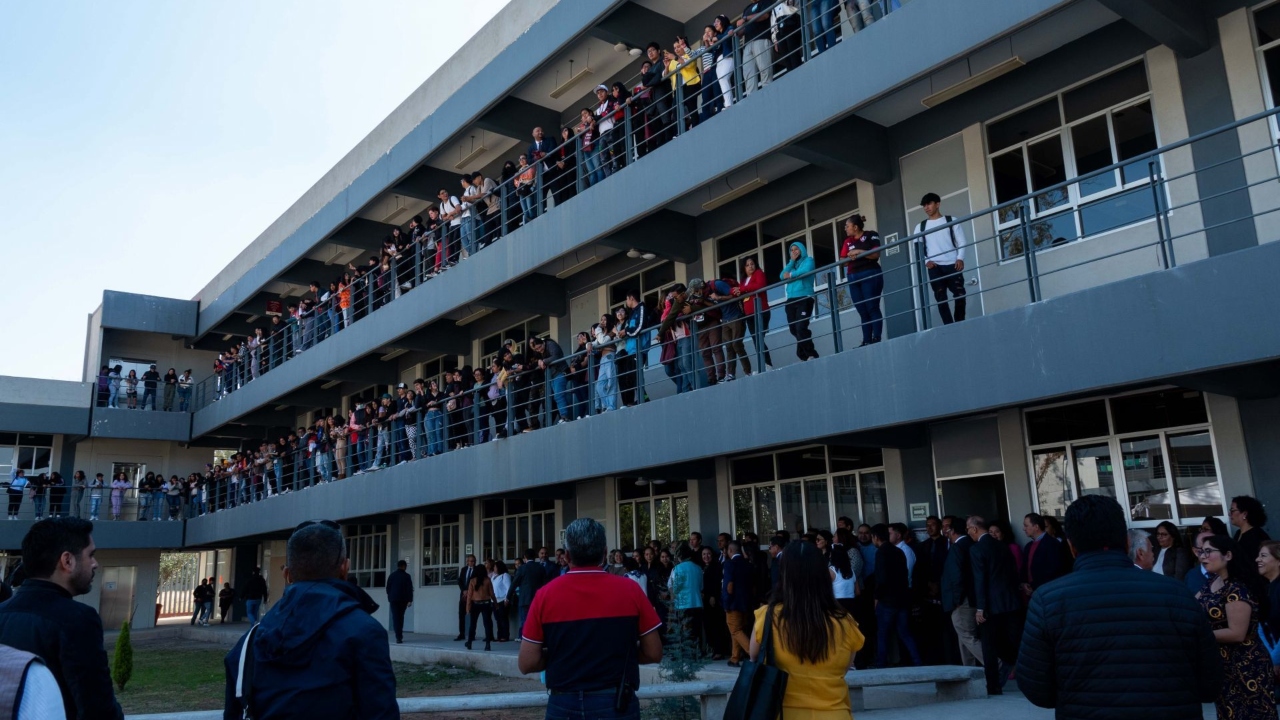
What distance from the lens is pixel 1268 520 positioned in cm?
980

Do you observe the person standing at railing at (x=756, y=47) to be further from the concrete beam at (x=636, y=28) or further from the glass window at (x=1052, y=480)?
the glass window at (x=1052, y=480)

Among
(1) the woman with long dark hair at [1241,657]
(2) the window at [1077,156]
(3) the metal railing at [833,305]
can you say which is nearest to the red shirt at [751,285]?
(3) the metal railing at [833,305]

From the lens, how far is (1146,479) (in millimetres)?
10953

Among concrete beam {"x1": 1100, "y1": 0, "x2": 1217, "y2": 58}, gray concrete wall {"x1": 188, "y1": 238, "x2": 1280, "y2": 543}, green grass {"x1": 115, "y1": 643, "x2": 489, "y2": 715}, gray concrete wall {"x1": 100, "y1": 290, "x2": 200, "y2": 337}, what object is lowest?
green grass {"x1": 115, "y1": 643, "x2": 489, "y2": 715}

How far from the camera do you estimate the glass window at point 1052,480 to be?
11.6 meters

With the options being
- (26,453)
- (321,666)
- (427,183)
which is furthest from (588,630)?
(26,453)

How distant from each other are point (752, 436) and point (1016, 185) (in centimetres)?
455

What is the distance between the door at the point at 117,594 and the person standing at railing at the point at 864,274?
32.0 m

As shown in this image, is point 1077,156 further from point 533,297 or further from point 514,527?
point 514,527

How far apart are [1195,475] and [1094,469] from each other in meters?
1.11

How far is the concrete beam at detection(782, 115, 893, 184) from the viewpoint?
13.0 m

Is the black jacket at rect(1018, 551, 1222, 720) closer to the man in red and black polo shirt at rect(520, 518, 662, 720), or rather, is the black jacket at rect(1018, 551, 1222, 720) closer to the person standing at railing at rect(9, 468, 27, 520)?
the man in red and black polo shirt at rect(520, 518, 662, 720)

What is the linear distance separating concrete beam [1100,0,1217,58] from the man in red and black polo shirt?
8.27m

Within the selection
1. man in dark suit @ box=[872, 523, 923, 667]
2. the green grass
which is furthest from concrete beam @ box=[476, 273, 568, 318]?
man in dark suit @ box=[872, 523, 923, 667]
